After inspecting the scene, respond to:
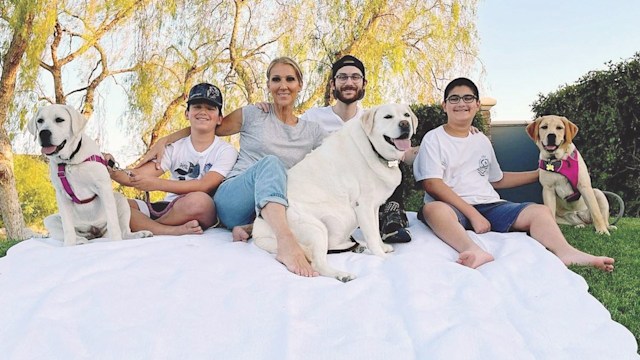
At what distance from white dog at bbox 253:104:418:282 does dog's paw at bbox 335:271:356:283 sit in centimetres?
35

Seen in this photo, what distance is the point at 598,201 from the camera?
4.55 metres

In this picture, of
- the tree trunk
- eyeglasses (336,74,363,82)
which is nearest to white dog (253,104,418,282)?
eyeglasses (336,74,363,82)

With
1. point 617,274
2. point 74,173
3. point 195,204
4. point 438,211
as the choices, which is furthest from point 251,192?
point 617,274

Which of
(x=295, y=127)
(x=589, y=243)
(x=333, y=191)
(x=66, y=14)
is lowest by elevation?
(x=589, y=243)

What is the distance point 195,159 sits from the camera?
3760 millimetres

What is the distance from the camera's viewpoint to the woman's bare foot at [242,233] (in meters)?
3.28

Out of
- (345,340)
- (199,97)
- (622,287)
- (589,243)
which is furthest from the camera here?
(589,243)

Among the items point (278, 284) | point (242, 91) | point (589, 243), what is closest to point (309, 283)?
point (278, 284)

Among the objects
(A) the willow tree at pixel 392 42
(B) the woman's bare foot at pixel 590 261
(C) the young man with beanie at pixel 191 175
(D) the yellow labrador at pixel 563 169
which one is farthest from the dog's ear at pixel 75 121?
(A) the willow tree at pixel 392 42

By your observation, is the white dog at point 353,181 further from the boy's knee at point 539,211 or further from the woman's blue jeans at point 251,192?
the boy's knee at point 539,211

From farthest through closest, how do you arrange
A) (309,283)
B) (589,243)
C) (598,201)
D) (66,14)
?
(66,14), (598,201), (589,243), (309,283)

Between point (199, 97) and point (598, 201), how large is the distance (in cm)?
357

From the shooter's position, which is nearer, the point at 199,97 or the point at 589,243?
the point at 199,97

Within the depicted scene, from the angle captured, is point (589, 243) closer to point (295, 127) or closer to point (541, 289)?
point (541, 289)
